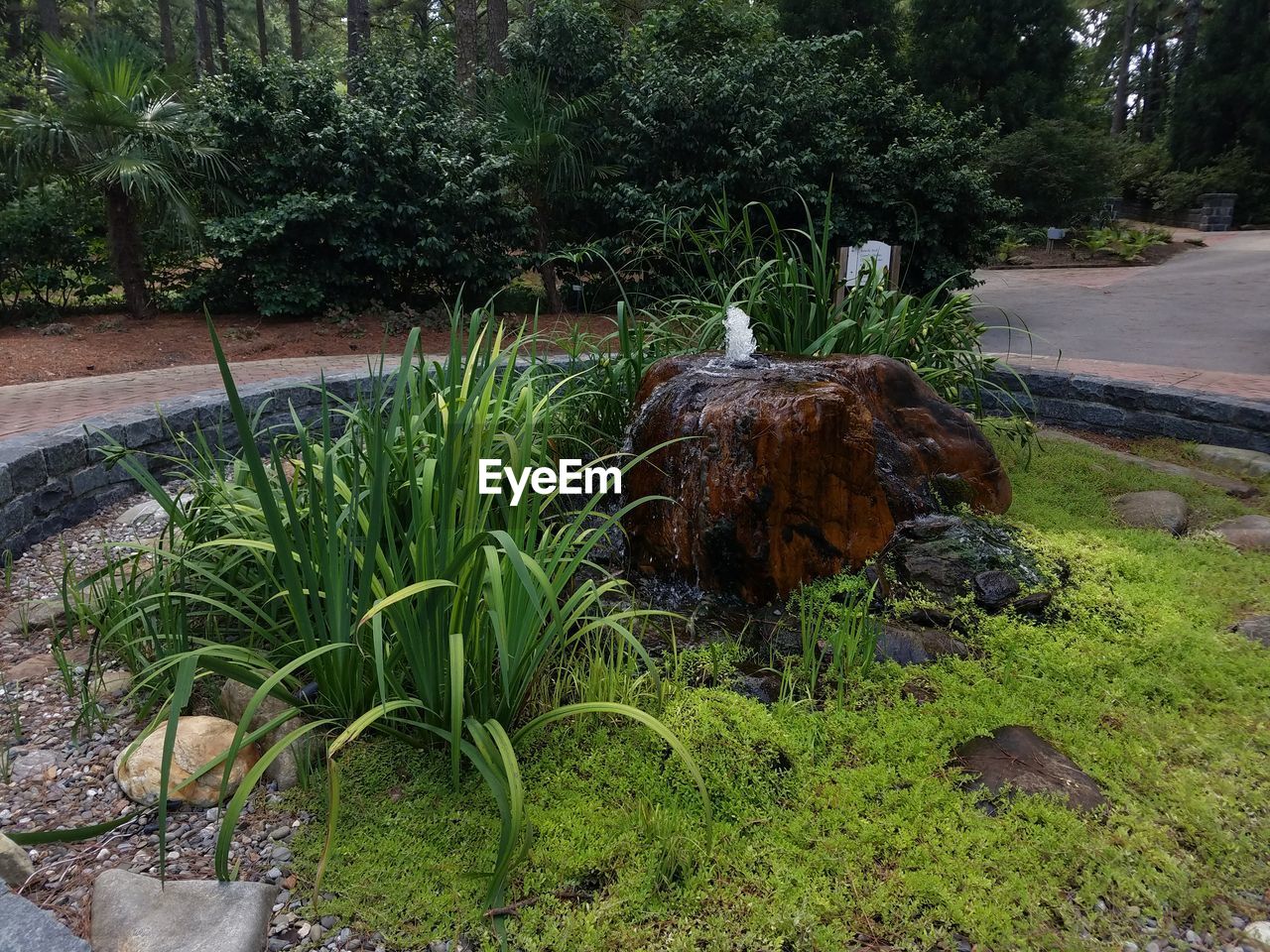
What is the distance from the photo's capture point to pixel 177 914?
1.65m

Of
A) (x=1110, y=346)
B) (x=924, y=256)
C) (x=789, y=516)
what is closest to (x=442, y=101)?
(x=924, y=256)

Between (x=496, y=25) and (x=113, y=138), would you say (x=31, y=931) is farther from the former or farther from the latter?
(x=496, y=25)

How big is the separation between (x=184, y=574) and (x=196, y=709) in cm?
45

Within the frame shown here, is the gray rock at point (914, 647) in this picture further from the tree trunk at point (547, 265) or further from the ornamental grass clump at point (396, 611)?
the tree trunk at point (547, 265)

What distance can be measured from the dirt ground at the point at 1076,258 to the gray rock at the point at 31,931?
Result: 17.3m

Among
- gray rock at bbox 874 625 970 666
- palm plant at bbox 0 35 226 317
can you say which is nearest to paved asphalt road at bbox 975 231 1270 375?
gray rock at bbox 874 625 970 666

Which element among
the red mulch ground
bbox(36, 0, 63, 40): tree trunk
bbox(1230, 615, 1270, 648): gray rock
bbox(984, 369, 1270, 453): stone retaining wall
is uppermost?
bbox(36, 0, 63, 40): tree trunk

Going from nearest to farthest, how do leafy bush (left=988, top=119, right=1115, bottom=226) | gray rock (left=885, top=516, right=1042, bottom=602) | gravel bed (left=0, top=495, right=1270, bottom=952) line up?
1. gravel bed (left=0, top=495, right=1270, bottom=952)
2. gray rock (left=885, top=516, right=1042, bottom=602)
3. leafy bush (left=988, top=119, right=1115, bottom=226)

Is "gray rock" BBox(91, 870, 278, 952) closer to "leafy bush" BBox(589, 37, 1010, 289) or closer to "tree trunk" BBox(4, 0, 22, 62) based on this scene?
"leafy bush" BBox(589, 37, 1010, 289)

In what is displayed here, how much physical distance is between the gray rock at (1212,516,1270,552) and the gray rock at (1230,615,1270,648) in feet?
2.63

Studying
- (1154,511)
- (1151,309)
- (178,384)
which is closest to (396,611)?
(1154,511)

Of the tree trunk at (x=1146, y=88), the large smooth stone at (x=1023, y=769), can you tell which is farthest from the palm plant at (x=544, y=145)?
the tree trunk at (x=1146, y=88)

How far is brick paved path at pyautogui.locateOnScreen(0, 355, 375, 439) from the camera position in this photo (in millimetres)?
5406

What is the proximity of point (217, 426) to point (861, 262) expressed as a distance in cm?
417
